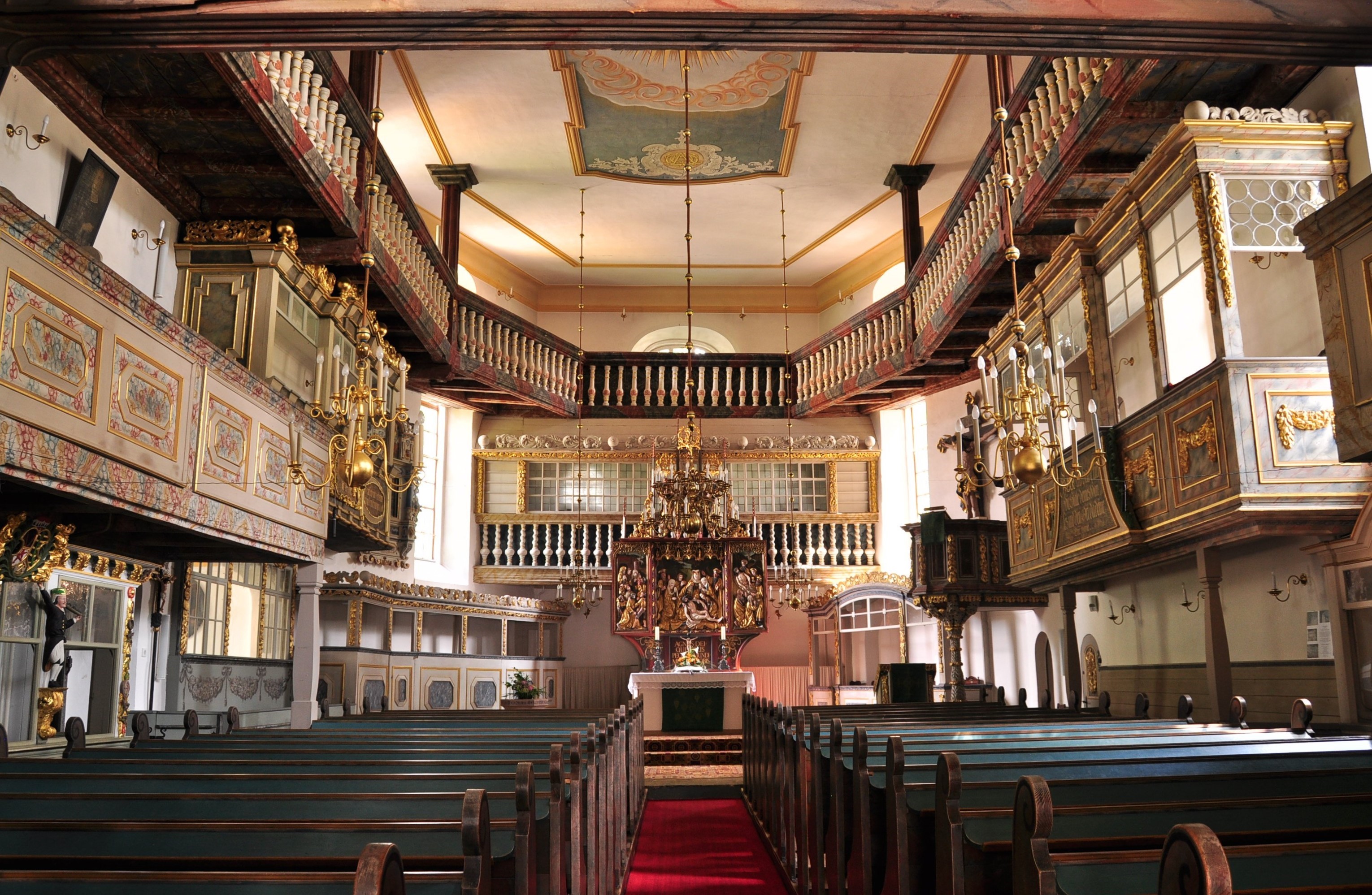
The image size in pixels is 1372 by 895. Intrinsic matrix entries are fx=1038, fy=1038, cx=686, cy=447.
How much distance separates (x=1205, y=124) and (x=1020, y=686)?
942cm

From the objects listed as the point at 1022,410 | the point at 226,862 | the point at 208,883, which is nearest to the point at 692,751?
the point at 1022,410

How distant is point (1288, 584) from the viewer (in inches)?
348

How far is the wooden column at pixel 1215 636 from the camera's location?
8430mm

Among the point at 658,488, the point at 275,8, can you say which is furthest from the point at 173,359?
the point at 658,488

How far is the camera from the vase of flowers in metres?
17.8

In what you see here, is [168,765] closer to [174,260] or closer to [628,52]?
[174,260]

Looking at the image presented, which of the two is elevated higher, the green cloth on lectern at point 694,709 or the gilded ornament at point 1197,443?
the gilded ornament at point 1197,443

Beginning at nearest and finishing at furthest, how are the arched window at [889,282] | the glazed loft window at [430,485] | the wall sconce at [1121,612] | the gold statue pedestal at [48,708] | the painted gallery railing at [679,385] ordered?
the gold statue pedestal at [48,708], the wall sconce at [1121,612], the glazed loft window at [430,485], the painted gallery railing at [679,385], the arched window at [889,282]

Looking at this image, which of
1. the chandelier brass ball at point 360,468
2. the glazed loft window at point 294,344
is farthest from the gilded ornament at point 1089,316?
the glazed loft window at point 294,344

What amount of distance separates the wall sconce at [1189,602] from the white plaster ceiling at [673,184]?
7.74 meters

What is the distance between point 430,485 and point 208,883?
1681 centimetres

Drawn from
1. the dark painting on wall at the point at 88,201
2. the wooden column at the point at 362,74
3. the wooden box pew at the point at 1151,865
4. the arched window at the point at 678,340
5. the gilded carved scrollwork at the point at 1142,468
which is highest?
the wooden column at the point at 362,74

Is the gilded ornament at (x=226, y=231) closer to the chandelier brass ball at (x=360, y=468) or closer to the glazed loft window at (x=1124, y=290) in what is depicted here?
the chandelier brass ball at (x=360, y=468)

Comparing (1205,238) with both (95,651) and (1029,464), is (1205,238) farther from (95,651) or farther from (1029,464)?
(95,651)
